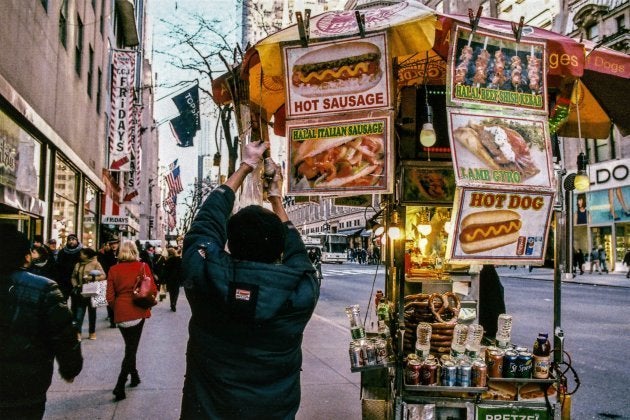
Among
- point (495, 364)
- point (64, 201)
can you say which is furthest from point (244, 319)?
point (64, 201)

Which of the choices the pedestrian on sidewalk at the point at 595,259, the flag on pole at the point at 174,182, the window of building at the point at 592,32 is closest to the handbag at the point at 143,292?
the flag on pole at the point at 174,182

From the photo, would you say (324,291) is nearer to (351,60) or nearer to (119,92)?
(119,92)

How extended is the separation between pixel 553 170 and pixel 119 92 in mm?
22397

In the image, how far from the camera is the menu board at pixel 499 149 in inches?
154

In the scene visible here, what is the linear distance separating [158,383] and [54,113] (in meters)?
10.5

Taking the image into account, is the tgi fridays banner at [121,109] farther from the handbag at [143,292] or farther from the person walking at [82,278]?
the handbag at [143,292]

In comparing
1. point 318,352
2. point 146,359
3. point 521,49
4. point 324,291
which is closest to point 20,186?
point 146,359

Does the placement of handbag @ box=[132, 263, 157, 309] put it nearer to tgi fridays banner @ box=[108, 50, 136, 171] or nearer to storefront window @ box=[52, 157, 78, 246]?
storefront window @ box=[52, 157, 78, 246]

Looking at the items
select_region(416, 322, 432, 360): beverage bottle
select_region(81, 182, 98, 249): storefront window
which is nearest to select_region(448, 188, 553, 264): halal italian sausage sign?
select_region(416, 322, 432, 360): beverage bottle

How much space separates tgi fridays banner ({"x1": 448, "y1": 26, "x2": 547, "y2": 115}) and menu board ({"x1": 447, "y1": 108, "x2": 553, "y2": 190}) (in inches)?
4.3

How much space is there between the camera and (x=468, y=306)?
519 centimetres

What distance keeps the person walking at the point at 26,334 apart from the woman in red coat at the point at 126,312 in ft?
12.0

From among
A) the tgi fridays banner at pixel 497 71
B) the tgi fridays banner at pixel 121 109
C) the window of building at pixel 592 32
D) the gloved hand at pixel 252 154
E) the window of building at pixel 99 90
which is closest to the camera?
the gloved hand at pixel 252 154

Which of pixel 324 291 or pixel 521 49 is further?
pixel 324 291
